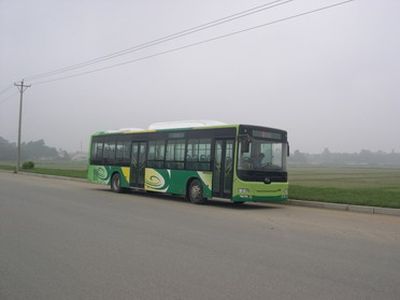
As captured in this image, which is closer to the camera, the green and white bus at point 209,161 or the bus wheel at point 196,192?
the green and white bus at point 209,161

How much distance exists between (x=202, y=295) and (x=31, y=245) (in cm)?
410

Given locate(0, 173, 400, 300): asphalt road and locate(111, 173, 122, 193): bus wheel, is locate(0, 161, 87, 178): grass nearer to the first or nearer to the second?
locate(111, 173, 122, 193): bus wheel

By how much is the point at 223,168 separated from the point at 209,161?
2.64 feet

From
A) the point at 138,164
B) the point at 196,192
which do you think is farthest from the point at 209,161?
the point at 138,164

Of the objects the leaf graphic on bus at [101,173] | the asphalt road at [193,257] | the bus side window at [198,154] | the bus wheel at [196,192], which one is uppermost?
the bus side window at [198,154]

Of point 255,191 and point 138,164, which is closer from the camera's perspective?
point 255,191

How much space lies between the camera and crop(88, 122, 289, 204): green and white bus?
635 inches

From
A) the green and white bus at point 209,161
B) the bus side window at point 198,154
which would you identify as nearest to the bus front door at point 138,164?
the green and white bus at point 209,161

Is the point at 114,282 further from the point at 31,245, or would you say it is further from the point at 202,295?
the point at 31,245

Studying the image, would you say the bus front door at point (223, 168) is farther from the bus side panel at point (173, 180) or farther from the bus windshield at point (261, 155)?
the bus windshield at point (261, 155)

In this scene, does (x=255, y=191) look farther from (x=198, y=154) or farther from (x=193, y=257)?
(x=193, y=257)

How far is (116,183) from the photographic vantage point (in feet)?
75.9

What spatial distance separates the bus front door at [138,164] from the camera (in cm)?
2097

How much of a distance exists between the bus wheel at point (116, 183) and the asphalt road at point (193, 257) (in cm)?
960
